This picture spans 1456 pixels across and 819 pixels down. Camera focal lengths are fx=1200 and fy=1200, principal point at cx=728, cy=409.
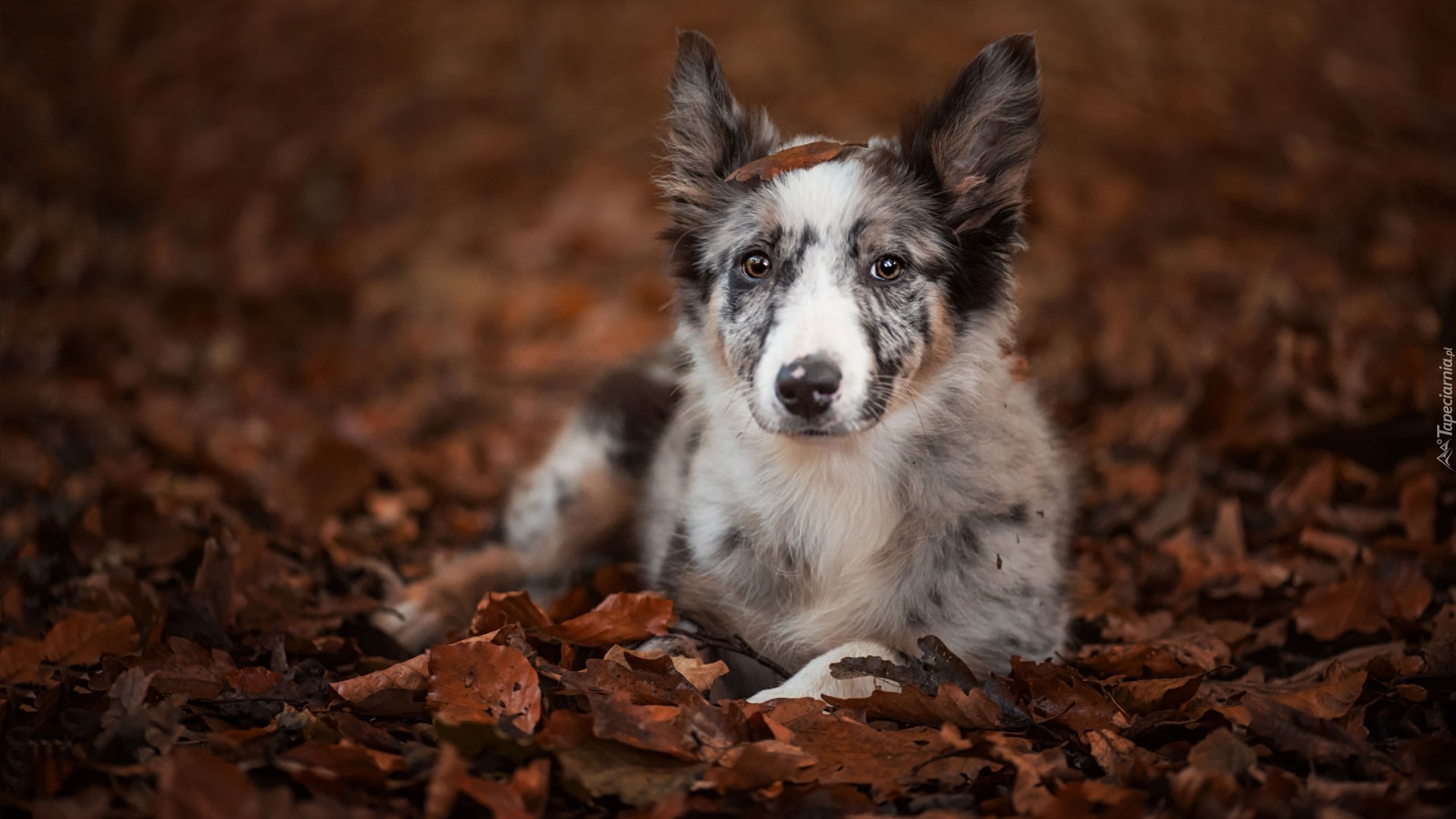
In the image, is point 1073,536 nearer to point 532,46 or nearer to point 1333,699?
point 1333,699

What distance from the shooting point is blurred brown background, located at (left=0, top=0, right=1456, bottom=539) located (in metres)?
6.02

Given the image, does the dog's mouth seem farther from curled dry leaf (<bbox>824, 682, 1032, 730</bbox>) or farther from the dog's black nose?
curled dry leaf (<bbox>824, 682, 1032, 730</bbox>)

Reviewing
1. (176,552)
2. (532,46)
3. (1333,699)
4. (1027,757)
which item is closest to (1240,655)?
(1333,699)

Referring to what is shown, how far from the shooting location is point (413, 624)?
426 cm

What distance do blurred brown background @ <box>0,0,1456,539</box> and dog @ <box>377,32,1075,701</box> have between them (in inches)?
26.0

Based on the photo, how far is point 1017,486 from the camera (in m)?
3.61

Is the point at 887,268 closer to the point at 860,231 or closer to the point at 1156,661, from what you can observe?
the point at 860,231

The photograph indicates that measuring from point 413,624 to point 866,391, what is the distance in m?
2.00

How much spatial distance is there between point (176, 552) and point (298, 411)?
2.74m

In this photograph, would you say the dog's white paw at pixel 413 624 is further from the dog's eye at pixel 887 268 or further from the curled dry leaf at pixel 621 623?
the dog's eye at pixel 887 268

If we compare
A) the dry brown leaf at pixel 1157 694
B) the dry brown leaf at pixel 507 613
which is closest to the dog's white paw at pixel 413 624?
the dry brown leaf at pixel 507 613

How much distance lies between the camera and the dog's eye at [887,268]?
134 inches

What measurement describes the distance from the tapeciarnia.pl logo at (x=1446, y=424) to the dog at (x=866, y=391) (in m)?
1.82

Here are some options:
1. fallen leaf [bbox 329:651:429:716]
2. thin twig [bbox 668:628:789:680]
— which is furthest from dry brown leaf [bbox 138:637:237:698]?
thin twig [bbox 668:628:789:680]
